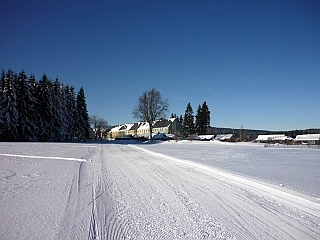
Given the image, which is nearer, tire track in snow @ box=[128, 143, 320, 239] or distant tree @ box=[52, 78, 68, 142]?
tire track in snow @ box=[128, 143, 320, 239]

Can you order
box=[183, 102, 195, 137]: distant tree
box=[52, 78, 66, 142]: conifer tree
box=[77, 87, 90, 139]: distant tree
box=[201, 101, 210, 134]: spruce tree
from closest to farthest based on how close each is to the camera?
box=[52, 78, 66, 142]: conifer tree → box=[77, 87, 90, 139]: distant tree → box=[201, 101, 210, 134]: spruce tree → box=[183, 102, 195, 137]: distant tree

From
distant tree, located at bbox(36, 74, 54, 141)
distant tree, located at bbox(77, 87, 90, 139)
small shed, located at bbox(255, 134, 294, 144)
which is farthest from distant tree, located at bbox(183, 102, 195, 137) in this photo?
distant tree, located at bbox(36, 74, 54, 141)

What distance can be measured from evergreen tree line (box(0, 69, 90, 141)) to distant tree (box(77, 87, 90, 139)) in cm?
151

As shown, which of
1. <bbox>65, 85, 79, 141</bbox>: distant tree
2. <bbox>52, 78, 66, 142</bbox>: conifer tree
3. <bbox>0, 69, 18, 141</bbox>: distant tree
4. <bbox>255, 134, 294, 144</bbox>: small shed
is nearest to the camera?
<bbox>0, 69, 18, 141</bbox>: distant tree

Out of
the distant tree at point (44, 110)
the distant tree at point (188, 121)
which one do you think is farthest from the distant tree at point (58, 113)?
the distant tree at point (188, 121)

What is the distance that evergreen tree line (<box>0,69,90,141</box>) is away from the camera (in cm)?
3206

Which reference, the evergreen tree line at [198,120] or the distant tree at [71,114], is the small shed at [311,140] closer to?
the evergreen tree line at [198,120]

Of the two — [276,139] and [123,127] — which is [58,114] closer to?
[276,139]

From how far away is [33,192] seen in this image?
15.9ft

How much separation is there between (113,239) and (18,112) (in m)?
36.5

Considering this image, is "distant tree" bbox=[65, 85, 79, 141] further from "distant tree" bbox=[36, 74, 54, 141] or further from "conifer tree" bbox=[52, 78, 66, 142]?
"distant tree" bbox=[36, 74, 54, 141]

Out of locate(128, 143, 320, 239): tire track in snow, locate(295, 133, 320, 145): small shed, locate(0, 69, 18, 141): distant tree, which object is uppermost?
locate(0, 69, 18, 141): distant tree

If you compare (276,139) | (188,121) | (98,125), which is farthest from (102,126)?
(276,139)

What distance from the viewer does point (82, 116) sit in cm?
4988
